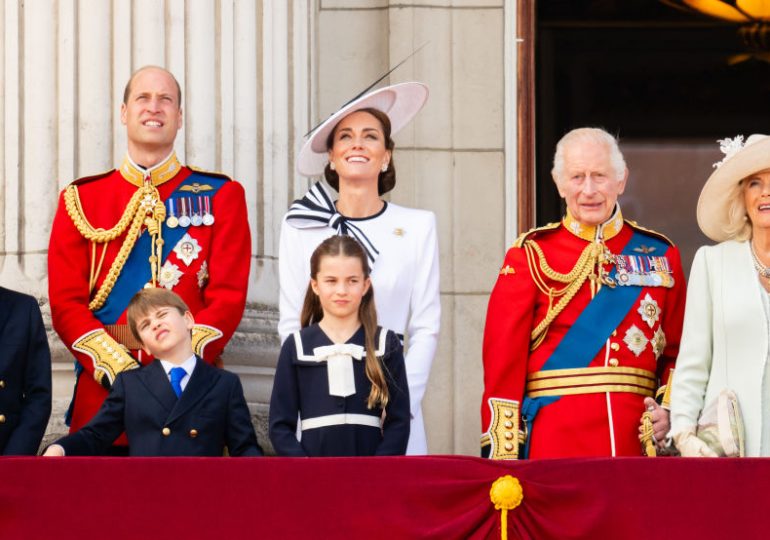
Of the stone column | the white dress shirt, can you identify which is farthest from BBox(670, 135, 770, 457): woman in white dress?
the stone column

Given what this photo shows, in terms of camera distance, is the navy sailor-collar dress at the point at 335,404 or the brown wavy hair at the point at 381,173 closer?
the navy sailor-collar dress at the point at 335,404

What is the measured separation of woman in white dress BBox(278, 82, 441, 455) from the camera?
694 cm

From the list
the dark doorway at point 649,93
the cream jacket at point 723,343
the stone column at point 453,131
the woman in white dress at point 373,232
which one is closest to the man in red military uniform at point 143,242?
the woman in white dress at point 373,232

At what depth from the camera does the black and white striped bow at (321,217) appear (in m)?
7.02

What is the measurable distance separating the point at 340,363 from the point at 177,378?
1.77 feet

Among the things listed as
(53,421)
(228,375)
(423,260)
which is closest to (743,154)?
(423,260)

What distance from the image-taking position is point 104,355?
22.6 feet

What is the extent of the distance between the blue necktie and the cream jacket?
5.02 feet

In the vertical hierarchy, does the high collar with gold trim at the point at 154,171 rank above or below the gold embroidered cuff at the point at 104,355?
above

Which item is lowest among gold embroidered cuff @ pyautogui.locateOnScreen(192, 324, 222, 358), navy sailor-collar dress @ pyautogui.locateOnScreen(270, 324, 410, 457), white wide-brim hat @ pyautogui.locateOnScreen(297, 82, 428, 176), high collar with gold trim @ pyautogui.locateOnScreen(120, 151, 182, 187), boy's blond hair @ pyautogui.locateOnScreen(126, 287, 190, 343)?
navy sailor-collar dress @ pyautogui.locateOnScreen(270, 324, 410, 457)

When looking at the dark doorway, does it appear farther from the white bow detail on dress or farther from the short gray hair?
the white bow detail on dress

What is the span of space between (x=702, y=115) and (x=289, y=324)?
331 centimetres

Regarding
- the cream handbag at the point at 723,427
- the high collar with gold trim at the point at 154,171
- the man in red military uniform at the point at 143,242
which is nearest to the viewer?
the cream handbag at the point at 723,427

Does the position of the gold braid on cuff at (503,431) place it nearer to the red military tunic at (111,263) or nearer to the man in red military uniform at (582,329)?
the man in red military uniform at (582,329)
